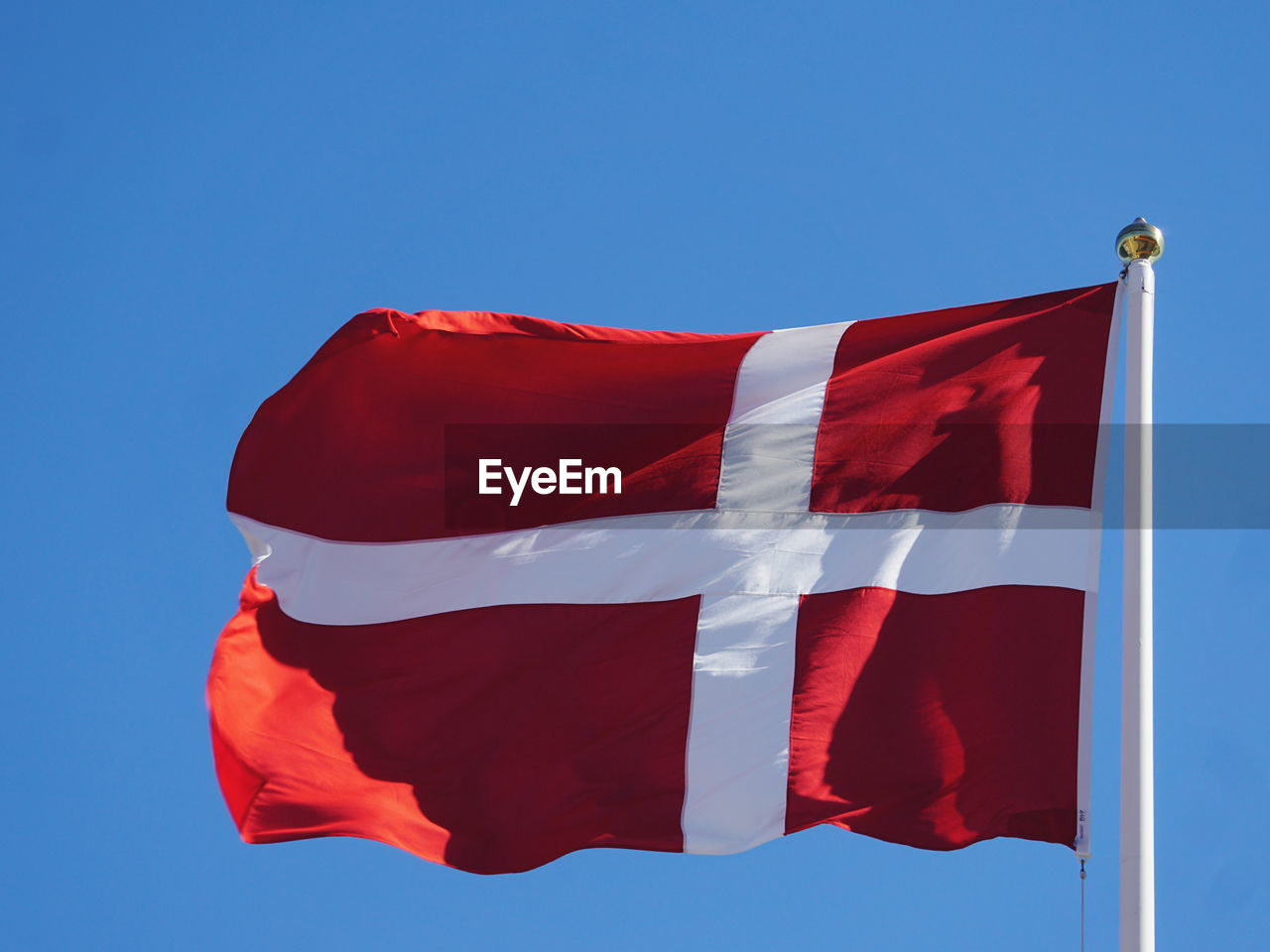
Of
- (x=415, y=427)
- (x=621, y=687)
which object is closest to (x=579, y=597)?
(x=621, y=687)

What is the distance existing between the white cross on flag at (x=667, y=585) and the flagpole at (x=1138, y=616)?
0.67 meters

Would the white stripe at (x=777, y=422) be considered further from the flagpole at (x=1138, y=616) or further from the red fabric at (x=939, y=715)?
the flagpole at (x=1138, y=616)

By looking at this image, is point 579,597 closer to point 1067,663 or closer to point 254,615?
point 254,615

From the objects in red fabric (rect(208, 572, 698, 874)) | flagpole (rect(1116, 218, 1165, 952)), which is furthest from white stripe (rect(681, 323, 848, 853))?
flagpole (rect(1116, 218, 1165, 952))

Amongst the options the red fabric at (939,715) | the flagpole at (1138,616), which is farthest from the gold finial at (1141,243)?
the red fabric at (939,715)

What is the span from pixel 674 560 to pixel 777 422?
1.11 meters

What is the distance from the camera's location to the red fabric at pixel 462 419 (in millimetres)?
12484

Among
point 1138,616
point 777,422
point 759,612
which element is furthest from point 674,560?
point 1138,616

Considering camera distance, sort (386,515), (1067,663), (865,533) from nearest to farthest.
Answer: (1067,663)
(865,533)
(386,515)

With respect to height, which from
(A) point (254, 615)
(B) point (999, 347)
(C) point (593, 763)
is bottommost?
(C) point (593, 763)

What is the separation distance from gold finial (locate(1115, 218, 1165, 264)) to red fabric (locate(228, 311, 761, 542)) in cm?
260

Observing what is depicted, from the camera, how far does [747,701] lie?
11.6m

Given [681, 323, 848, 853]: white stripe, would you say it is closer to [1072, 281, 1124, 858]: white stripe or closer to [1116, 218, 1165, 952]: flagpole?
[1072, 281, 1124, 858]: white stripe

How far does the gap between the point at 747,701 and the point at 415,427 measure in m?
2.90
